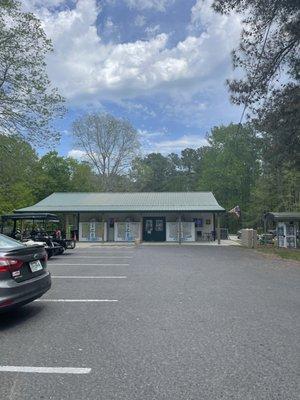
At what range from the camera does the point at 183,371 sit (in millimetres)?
4172

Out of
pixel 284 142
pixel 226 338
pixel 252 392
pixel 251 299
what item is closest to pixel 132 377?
pixel 252 392

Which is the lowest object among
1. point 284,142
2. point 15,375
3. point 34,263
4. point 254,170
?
point 15,375

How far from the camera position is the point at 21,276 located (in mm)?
6246

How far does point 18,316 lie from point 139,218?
97.5ft

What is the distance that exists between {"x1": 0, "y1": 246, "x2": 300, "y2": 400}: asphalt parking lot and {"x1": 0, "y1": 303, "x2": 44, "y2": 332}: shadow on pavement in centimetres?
2

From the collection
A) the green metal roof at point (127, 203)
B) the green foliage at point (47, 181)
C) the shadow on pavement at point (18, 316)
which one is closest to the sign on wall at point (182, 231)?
the green metal roof at point (127, 203)

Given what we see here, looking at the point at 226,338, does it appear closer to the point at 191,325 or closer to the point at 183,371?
the point at 191,325

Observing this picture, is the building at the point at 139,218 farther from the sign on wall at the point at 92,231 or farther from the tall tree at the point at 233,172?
the tall tree at the point at 233,172

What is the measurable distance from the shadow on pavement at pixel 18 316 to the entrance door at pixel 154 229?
94.7 ft

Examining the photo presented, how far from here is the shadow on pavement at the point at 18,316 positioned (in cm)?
611

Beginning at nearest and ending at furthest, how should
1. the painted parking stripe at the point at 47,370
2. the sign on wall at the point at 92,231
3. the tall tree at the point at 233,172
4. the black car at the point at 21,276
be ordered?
1. the painted parking stripe at the point at 47,370
2. the black car at the point at 21,276
3. the sign on wall at the point at 92,231
4. the tall tree at the point at 233,172

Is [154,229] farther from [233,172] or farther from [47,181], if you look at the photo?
[233,172]

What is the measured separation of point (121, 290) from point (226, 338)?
4.09 meters

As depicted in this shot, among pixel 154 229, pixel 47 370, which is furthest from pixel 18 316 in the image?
pixel 154 229
